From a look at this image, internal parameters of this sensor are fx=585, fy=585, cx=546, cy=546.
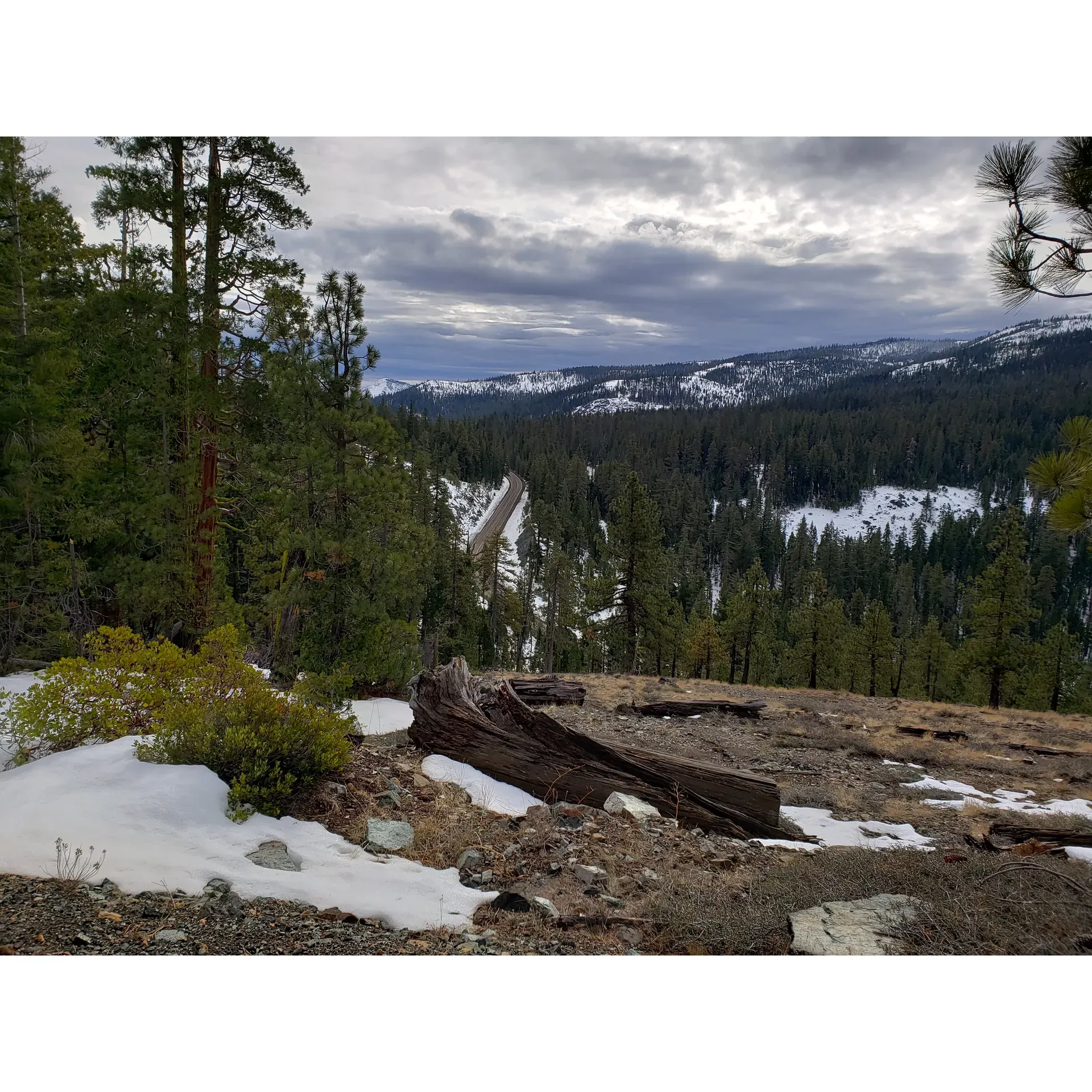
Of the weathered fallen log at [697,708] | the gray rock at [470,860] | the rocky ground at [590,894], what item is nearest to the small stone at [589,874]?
the rocky ground at [590,894]

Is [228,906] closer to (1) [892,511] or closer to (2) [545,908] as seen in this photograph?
(2) [545,908]

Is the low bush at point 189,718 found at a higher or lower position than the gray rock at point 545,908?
higher

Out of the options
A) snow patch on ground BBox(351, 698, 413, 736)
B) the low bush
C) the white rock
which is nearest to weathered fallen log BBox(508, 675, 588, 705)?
snow patch on ground BBox(351, 698, 413, 736)

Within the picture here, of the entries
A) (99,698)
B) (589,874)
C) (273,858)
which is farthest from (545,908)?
(99,698)

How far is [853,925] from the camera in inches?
160

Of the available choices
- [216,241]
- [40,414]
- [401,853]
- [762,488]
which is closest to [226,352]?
[216,241]

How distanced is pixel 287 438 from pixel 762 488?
158 meters

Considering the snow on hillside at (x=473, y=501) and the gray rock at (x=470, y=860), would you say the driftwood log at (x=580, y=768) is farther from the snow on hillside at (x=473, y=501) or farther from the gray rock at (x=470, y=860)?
the snow on hillside at (x=473, y=501)

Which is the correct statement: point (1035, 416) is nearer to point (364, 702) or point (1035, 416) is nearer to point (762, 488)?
Result: point (762, 488)

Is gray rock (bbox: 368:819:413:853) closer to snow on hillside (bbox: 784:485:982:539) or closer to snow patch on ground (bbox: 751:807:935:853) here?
snow patch on ground (bbox: 751:807:935:853)

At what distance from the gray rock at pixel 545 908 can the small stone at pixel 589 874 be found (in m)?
0.45

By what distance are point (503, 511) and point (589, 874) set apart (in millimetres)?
96835

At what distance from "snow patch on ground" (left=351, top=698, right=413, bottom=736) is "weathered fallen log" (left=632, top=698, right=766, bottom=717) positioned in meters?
6.32

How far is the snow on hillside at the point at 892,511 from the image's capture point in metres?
143
